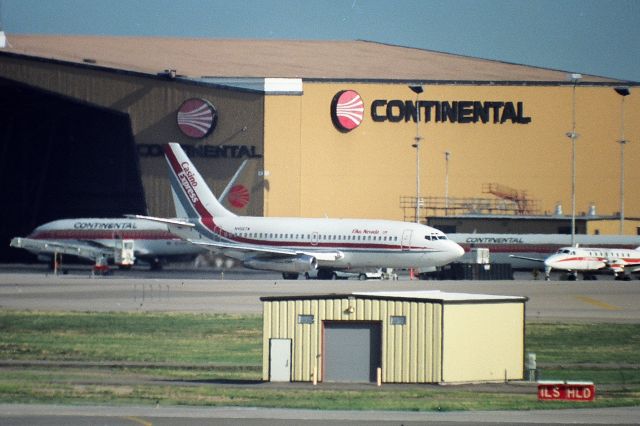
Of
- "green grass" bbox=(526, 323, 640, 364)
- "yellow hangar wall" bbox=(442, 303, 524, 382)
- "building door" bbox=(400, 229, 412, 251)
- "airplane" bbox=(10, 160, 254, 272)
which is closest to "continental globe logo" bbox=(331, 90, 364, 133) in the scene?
"airplane" bbox=(10, 160, 254, 272)

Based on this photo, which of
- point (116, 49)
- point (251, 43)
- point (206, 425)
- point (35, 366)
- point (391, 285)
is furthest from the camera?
point (251, 43)

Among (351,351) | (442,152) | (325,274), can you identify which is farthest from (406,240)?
(351,351)

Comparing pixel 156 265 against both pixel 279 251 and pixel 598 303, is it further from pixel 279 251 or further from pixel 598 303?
pixel 598 303

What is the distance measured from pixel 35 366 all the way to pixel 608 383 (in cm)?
1969

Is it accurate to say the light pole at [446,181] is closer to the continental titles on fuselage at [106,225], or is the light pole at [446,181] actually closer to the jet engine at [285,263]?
the jet engine at [285,263]

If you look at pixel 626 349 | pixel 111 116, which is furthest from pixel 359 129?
pixel 626 349

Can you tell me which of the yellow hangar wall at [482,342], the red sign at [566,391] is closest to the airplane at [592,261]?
the yellow hangar wall at [482,342]

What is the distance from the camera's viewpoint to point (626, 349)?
5062 cm

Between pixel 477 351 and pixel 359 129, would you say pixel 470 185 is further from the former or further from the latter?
pixel 477 351

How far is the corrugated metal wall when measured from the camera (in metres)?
38.8

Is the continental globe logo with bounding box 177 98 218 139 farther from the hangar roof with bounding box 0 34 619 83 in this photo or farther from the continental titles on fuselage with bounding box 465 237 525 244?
the continental titles on fuselage with bounding box 465 237 525 244

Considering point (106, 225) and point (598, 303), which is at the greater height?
point (106, 225)

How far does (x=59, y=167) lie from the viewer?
366 feet

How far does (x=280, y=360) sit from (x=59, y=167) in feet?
249
